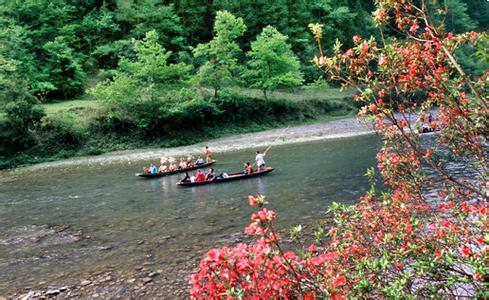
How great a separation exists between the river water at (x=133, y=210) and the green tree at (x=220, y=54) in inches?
→ 655

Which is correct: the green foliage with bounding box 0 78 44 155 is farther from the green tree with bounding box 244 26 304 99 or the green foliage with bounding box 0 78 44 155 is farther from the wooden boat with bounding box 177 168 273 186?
the green tree with bounding box 244 26 304 99

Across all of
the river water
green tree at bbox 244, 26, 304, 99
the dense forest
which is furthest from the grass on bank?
the river water

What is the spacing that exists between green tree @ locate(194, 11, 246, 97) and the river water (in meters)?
16.6

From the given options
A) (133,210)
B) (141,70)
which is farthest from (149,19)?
(133,210)

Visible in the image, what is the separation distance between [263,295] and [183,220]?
11.6 metres

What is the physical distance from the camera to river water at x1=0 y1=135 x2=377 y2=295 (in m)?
12.0

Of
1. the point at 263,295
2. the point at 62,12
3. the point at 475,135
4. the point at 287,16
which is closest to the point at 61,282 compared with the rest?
the point at 263,295

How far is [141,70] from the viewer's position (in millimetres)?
39438

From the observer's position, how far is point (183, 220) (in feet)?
50.9

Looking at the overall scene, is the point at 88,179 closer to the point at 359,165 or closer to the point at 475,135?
the point at 359,165

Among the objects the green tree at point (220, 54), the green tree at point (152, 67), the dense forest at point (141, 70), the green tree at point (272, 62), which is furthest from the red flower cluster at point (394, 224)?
the green tree at point (272, 62)

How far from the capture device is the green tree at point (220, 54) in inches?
1674

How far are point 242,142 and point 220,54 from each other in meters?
12.0

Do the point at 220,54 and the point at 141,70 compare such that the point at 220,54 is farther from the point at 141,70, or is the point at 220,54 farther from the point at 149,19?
the point at 149,19
